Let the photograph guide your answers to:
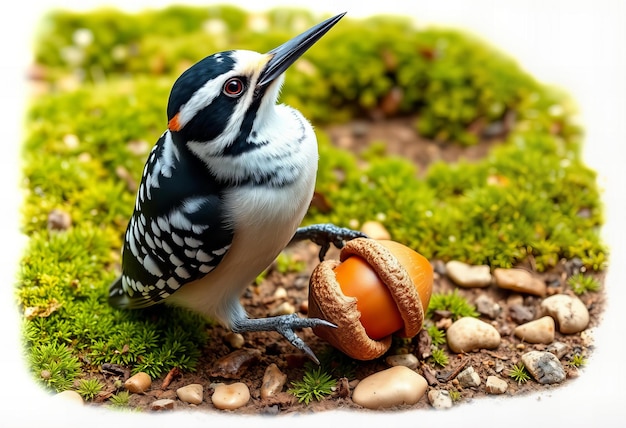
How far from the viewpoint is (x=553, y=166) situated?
4590 mm

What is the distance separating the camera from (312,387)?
3232 mm

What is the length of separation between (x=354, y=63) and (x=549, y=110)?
4.71 ft

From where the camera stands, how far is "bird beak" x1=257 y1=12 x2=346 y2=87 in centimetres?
298

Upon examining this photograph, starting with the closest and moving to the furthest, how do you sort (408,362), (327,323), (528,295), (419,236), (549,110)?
(327,323) < (408,362) < (528,295) < (419,236) < (549,110)

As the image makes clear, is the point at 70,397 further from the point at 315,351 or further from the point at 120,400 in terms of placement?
the point at 315,351

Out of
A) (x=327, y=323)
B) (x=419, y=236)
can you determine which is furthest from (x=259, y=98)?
(x=419, y=236)

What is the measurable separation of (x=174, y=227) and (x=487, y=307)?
5.45ft

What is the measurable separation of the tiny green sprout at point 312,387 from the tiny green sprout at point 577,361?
43.5 inches

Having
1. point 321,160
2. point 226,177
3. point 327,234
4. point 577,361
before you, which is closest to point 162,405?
point 226,177

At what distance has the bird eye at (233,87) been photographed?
2863mm

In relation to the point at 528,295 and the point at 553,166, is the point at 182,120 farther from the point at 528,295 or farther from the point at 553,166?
the point at 553,166

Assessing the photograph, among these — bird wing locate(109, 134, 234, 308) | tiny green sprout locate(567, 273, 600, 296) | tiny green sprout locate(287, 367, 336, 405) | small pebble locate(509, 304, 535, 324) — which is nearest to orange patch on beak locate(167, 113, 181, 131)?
bird wing locate(109, 134, 234, 308)

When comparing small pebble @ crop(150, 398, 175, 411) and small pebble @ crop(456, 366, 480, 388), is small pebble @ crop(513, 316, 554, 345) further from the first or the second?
small pebble @ crop(150, 398, 175, 411)

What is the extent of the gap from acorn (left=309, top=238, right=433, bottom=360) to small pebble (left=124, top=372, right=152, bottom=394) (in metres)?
0.80
